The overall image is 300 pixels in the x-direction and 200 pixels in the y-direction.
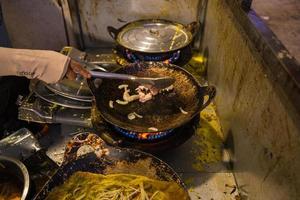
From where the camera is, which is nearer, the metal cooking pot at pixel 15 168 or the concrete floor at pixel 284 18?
the metal cooking pot at pixel 15 168

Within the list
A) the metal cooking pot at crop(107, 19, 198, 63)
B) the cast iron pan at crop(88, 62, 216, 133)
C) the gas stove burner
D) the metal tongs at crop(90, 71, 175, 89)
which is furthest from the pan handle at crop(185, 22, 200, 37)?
the gas stove burner

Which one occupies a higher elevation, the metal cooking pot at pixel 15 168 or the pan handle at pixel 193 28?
the pan handle at pixel 193 28

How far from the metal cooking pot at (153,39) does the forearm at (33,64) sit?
0.67 meters

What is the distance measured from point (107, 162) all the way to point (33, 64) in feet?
1.73

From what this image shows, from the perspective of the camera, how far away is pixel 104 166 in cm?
123

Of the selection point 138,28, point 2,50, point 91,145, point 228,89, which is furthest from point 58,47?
point 228,89

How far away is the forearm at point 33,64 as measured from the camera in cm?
115

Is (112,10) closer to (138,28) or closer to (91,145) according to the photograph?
(138,28)

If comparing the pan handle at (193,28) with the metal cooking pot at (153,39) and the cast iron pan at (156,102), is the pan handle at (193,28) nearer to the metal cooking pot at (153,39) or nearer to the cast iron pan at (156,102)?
the metal cooking pot at (153,39)

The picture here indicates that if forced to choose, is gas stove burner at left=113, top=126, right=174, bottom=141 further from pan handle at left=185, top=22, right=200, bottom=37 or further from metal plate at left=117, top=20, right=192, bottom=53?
pan handle at left=185, top=22, right=200, bottom=37

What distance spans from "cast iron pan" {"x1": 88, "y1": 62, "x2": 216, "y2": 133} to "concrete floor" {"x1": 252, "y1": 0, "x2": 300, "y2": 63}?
0.61 meters

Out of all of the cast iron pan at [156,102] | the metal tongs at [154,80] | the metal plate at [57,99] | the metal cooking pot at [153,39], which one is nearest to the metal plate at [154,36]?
the metal cooking pot at [153,39]

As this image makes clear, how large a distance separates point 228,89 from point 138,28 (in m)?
0.89

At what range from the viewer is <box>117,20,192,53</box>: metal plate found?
6.11 feet
